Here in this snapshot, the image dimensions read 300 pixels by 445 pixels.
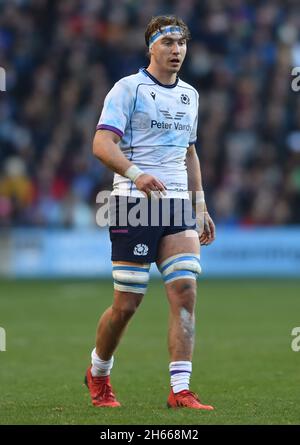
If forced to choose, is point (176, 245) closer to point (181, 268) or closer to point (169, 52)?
point (181, 268)

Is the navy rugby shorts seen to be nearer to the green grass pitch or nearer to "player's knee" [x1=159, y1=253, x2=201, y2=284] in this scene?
"player's knee" [x1=159, y1=253, x2=201, y2=284]

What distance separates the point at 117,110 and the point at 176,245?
96 cm

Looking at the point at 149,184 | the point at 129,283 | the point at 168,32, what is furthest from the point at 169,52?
the point at 129,283

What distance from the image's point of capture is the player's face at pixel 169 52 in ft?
23.6

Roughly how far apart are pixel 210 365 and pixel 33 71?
1344 cm

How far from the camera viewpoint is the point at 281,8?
22.9 m

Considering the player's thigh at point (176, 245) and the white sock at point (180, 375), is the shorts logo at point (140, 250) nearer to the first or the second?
the player's thigh at point (176, 245)

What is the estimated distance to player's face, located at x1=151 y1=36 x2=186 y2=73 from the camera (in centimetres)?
719

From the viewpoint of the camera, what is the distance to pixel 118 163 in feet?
22.6

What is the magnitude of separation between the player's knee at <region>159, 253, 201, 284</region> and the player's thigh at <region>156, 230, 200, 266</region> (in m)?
0.03

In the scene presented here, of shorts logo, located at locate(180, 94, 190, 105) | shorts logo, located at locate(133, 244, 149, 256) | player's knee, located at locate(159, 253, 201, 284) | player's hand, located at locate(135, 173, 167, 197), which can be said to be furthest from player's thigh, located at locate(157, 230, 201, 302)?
shorts logo, located at locate(180, 94, 190, 105)

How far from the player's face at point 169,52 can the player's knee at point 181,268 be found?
1243 millimetres

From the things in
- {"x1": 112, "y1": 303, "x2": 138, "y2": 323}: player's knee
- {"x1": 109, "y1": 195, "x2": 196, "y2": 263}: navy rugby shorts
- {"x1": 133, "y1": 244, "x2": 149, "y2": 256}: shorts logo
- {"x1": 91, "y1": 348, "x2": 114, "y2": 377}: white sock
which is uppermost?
{"x1": 109, "y1": 195, "x2": 196, "y2": 263}: navy rugby shorts

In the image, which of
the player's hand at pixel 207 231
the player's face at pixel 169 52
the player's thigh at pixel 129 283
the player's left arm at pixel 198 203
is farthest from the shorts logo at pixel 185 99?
the player's thigh at pixel 129 283
